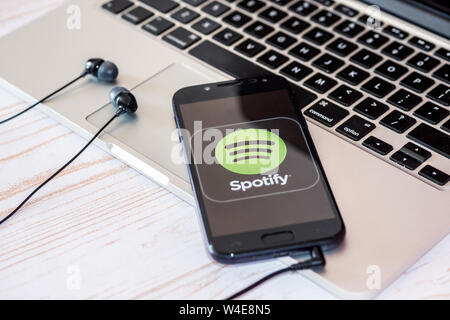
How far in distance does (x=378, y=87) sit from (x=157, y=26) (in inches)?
10.8

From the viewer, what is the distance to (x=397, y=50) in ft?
2.32

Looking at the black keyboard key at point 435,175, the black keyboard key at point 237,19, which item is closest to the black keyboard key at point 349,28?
the black keyboard key at point 237,19

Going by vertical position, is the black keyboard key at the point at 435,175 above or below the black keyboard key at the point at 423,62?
below

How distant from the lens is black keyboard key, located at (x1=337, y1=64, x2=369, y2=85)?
2.21ft

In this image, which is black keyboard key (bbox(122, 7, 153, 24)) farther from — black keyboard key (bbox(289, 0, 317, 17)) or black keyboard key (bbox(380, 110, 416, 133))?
black keyboard key (bbox(380, 110, 416, 133))

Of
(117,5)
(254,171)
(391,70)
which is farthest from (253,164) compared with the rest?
(117,5)

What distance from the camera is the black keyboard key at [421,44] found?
71 cm

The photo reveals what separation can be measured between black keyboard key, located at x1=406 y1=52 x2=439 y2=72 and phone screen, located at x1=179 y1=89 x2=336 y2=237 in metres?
0.16

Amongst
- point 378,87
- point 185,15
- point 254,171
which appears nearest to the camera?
point 254,171

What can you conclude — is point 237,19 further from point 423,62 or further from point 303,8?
A: point 423,62

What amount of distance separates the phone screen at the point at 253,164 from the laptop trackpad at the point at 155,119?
0.03 meters

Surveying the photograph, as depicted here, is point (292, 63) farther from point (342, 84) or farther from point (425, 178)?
point (425, 178)

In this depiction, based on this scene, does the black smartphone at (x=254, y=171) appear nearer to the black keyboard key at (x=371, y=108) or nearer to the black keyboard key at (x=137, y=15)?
the black keyboard key at (x=371, y=108)

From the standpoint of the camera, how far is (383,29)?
737 mm
